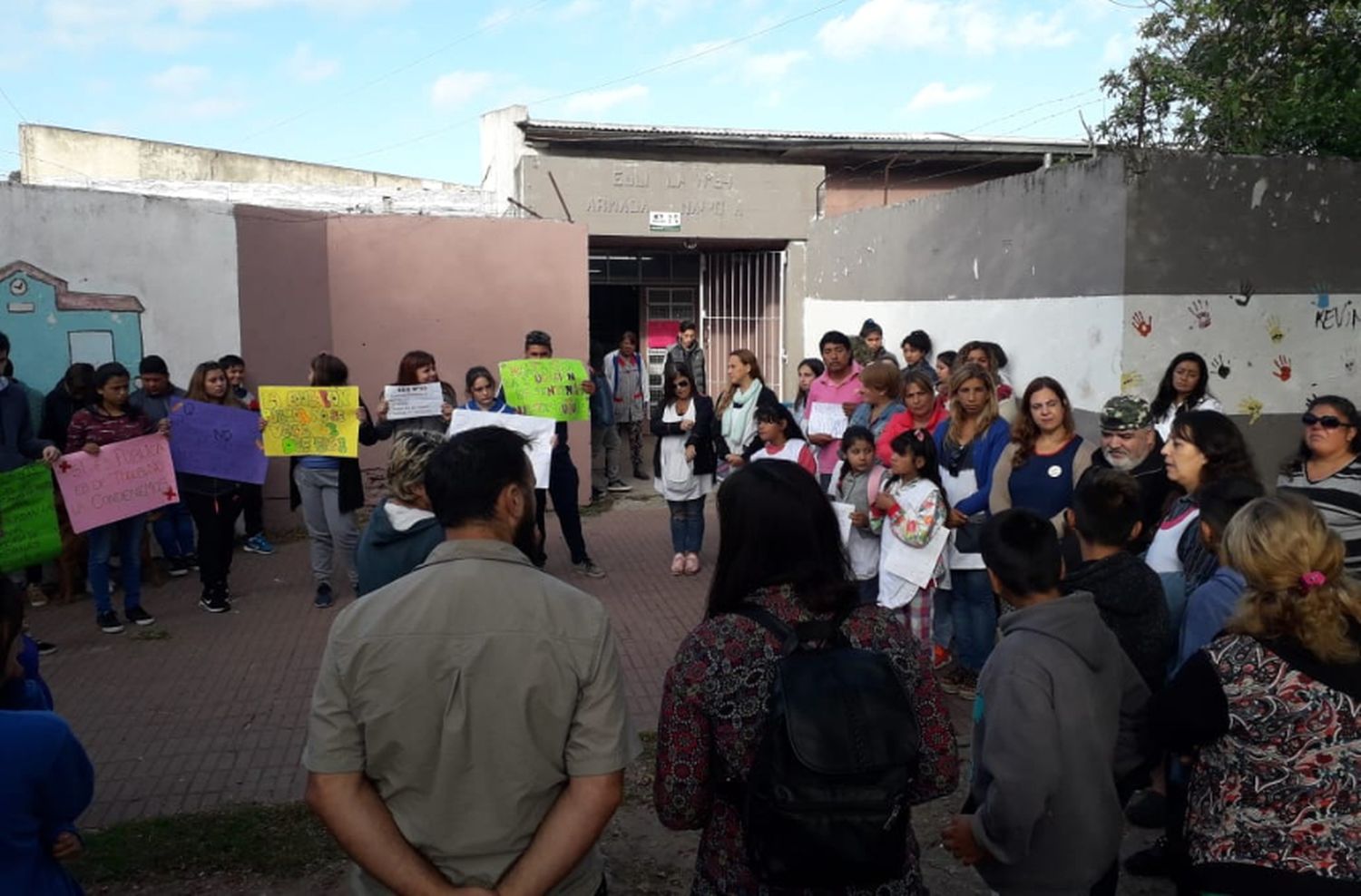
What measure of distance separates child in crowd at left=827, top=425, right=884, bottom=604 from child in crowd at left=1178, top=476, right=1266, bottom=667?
232 cm

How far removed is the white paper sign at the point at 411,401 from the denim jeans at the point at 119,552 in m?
1.89

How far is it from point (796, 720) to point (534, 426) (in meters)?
5.81

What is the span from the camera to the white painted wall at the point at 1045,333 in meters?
8.03

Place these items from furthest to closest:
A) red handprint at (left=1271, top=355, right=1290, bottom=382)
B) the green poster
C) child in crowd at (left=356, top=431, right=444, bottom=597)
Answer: red handprint at (left=1271, top=355, right=1290, bottom=382) < the green poster < child in crowd at (left=356, top=431, right=444, bottom=597)

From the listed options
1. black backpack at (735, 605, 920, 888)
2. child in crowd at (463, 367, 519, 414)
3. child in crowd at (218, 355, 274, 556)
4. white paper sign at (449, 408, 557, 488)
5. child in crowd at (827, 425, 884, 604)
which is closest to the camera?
black backpack at (735, 605, 920, 888)

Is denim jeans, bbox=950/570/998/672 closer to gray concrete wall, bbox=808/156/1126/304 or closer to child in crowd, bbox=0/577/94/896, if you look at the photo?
gray concrete wall, bbox=808/156/1126/304

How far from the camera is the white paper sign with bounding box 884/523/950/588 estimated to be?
5512 millimetres

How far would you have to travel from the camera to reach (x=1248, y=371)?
810 cm

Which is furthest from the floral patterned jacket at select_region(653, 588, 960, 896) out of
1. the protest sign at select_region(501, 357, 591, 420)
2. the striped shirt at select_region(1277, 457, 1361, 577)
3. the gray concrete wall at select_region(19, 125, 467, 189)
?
the gray concrete wall at select_region(19, 125, 467, 189)

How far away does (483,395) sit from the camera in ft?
25.3

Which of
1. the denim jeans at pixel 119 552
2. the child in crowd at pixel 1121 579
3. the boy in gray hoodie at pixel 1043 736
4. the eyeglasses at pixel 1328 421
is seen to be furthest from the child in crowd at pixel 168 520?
the eyeglasses at pixel 1328 421

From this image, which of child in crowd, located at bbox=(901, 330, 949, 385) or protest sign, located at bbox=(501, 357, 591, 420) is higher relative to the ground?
child in crowd, located at bbox=(901, 330, 949, 385)

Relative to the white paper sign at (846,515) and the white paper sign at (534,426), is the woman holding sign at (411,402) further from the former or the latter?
the white paper sign at (846,515)

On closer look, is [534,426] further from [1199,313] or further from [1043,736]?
[1043,736]
